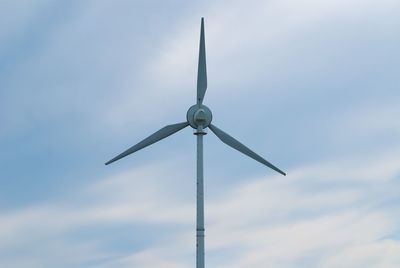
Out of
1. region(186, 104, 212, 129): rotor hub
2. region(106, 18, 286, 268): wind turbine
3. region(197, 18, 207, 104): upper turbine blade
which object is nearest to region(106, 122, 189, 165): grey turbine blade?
region(106, 18, 286, 268): wind turbine

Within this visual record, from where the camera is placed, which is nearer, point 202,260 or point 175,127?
point 202,260

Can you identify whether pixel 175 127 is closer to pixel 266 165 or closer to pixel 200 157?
pixel 200 157

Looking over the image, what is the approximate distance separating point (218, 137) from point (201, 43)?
12.3 m

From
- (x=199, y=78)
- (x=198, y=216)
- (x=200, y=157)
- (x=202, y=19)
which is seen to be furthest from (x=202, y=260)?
(x=202, y=19)

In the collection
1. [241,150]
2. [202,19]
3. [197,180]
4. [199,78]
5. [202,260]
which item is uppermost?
[202,19]

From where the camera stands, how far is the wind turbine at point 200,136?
88.1 metres

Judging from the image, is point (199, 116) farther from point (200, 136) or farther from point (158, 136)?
point (158, 136)

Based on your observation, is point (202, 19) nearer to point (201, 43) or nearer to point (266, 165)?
point (201, 43)

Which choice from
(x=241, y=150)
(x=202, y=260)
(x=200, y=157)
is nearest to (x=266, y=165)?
(x=241, y=150)

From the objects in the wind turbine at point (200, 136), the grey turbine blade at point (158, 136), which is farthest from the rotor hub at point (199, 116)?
the grey turbine blade at point (158, 136)

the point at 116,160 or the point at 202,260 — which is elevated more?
the point at 116,160

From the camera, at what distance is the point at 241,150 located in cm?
9706

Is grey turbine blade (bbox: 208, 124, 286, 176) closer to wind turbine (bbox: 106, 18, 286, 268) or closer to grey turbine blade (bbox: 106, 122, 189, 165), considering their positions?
wind turbine (bbox: 106, 18, 286, 268)

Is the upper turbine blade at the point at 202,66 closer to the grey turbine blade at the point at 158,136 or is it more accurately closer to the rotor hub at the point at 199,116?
the rotor hub at the point at 199,116
